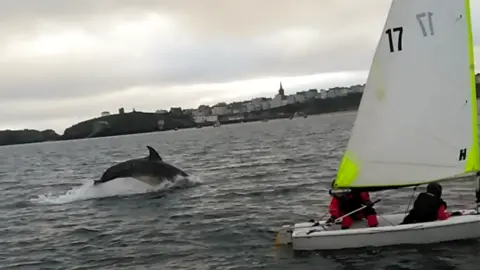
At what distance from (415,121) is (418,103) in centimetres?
43

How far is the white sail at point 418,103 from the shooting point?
43.9 ft

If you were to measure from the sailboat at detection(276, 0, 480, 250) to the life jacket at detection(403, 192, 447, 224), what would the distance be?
0.33m

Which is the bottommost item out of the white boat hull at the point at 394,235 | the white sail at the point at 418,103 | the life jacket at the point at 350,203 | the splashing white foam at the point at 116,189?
the white boat hull at the point at 394,235

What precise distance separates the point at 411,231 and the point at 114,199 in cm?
1778

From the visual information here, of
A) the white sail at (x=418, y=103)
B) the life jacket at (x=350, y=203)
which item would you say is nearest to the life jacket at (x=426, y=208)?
the white sail at (x=418, y=103)

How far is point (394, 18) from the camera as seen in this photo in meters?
13.7

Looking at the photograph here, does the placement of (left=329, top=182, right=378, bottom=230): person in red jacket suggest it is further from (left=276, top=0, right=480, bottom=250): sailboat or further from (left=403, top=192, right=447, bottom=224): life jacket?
(left=403, top=192, right=447, bottom=224): life jacket

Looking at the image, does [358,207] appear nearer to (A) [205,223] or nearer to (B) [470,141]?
(B) [470,141]

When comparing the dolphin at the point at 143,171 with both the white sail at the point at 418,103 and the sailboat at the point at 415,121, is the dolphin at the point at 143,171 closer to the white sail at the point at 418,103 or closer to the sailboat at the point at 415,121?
the sailboat at the point at 415,121

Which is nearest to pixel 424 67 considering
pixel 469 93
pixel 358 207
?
pixel 469 93

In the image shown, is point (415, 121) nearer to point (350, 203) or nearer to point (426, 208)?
point (426, 208)

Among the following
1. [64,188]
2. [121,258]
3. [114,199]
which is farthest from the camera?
[64,188]

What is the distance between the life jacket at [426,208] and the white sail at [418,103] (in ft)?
2.02

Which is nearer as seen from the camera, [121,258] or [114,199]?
[121,258]
